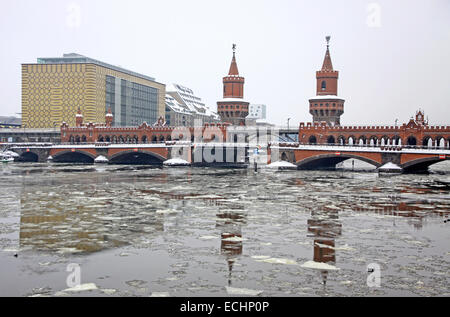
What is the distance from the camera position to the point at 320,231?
2417 centimetres

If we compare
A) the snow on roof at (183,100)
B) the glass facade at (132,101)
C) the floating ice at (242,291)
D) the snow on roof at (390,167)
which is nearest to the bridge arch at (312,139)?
the snow on roof at (390,167)

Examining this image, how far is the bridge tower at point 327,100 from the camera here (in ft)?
274

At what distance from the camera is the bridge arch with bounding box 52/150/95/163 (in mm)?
94812

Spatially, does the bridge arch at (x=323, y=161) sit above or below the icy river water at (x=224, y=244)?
above

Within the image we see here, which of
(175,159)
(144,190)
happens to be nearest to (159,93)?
(175,159)

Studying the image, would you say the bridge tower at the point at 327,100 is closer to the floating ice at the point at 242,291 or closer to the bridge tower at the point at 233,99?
the bridge tower at the point at 233,99

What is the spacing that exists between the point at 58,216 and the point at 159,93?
135 metres

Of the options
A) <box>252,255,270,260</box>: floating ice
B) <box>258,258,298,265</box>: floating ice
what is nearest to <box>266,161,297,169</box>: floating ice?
<box>252,255,270,260</box>: floating ice

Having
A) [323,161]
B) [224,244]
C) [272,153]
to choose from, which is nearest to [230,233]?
[224,244]

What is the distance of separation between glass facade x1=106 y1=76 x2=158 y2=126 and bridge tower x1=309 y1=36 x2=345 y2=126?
69.7 meters

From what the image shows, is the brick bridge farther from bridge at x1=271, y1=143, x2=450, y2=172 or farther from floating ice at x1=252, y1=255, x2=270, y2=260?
floating ice at x1=252, y1=255, x2=270, y2=260

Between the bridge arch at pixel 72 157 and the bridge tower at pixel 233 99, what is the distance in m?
27.8

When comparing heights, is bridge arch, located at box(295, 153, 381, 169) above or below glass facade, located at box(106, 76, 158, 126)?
below

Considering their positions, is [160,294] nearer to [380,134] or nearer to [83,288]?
[83,288]
